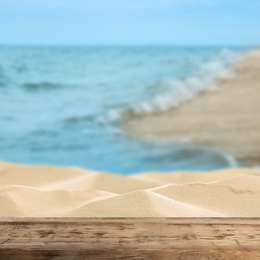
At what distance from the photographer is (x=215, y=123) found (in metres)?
6.52

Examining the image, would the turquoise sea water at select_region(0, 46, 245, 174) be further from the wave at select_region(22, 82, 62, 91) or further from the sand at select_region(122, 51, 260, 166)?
the sand at select_region(122, 51, 260, 166)

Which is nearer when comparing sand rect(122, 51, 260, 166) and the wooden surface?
the wooden surface

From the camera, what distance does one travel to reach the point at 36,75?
459 inches

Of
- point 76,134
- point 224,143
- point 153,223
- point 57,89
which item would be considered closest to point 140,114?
point 76,134

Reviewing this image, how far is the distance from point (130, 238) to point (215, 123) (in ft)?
18.3

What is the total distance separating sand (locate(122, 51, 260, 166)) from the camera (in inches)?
205

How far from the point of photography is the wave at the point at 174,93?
704 centimetres

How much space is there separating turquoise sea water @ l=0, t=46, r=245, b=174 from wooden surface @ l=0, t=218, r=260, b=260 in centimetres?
304

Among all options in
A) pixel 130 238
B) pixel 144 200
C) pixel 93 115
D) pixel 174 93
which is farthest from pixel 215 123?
pixel 130 238

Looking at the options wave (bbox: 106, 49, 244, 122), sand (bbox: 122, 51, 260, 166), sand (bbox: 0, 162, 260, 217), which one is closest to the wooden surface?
sand (bbox: 0, 162, 260, 217)

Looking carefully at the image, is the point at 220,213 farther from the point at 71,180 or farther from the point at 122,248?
the point at 71,180

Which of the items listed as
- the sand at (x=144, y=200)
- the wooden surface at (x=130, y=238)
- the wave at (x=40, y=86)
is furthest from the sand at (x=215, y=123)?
the wave at (x=40, y=86)

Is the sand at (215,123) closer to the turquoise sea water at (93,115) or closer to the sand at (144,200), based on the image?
the turquoise sea water at (93,115)

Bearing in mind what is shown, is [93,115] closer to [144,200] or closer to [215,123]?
[215,123]
